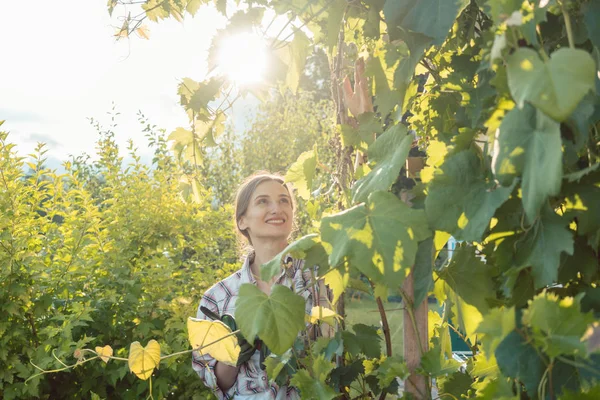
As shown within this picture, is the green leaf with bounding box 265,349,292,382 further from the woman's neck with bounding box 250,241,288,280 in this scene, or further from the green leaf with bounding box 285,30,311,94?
the woman's neck with bounding box 250,241,288,280

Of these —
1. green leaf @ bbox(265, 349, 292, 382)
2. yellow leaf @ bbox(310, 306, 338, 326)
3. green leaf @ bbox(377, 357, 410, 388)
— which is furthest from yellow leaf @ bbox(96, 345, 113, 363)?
green leaf @ bbox(377, 357, 410, 388)

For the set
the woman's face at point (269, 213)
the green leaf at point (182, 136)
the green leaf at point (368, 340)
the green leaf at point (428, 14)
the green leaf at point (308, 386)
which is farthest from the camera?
the woman's face at point (269, 213)

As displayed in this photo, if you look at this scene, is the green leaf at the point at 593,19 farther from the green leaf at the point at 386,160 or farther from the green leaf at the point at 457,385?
the green leaf at the point at 457,385

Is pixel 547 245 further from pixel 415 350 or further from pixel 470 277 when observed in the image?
pixel 415 350

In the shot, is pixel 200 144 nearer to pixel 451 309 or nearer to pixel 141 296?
pixel 451 309

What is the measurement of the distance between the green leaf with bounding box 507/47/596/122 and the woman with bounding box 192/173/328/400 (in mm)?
1749

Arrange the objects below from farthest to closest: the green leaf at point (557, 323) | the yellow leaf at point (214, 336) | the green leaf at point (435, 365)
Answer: the yellow leaf at point (214, 336), the green leaf at point (435, 365), the green leaf at point (557, 323)

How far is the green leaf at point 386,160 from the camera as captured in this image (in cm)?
109

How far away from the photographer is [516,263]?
3.21 ft

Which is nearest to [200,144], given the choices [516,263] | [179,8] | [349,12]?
[179,8]

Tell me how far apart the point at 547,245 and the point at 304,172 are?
0.72 meters

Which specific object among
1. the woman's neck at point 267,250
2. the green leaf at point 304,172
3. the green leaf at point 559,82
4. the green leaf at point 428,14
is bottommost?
the green leaf at point 559,82

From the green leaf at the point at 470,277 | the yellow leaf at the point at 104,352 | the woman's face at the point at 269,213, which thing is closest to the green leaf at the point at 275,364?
the yellow leaf at the point at 104,352

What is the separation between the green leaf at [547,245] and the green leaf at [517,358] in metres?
0.10
